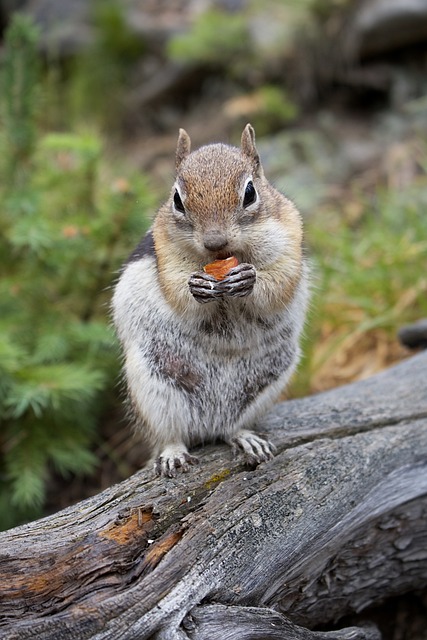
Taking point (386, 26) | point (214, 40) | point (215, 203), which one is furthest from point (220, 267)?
point (214, 40)

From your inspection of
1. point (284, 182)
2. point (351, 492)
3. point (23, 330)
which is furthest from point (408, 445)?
point (284, 182)

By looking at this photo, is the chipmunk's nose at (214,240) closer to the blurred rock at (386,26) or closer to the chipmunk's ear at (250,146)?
the chipmunk's ear at (250,146)

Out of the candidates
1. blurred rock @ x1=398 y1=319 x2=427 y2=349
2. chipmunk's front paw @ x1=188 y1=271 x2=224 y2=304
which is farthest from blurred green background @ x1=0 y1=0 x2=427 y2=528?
chipmunk's front paw @ x1=188 y1=271 x2=224 y2=304

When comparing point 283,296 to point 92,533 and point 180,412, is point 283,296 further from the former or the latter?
point 92,533

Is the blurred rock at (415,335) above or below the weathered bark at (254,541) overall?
above

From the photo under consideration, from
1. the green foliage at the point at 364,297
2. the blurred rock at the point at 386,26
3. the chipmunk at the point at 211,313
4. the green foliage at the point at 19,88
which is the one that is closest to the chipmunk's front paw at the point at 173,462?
the chipmunk at the point at 211,313

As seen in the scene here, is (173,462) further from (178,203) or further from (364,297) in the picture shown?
(364,297)
